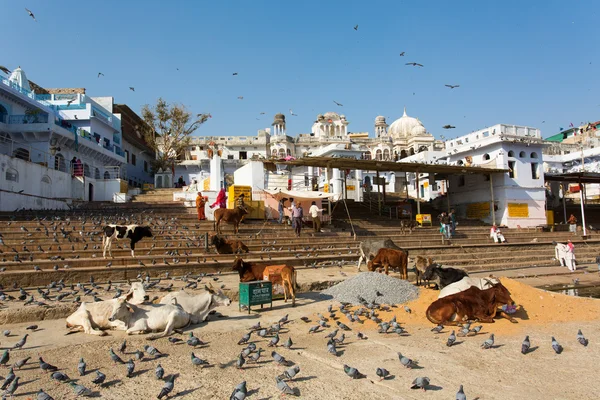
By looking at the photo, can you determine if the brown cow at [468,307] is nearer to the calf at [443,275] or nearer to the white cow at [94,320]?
the calf at [443,275]

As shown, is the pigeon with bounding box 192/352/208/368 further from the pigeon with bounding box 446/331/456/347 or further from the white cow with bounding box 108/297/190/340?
the pigeon with bounding box 446/331/456/347

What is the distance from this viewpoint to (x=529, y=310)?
8773 mm

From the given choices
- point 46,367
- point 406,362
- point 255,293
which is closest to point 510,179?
point 255,293

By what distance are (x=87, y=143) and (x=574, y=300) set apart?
36.2 m

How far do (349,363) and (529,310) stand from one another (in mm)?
5495

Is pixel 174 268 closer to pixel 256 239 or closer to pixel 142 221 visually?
pixel 256 239

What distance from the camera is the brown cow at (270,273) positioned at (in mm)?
9141

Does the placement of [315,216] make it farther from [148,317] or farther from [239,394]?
[239,394]

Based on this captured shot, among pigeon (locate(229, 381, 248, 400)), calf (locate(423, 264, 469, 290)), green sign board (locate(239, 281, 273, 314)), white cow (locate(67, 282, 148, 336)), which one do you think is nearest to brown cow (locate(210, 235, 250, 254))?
green sign board (locate(239, 281, 273, 314))

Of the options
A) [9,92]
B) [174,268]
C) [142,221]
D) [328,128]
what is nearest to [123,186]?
[9,92]

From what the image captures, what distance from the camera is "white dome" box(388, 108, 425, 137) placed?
87000mm

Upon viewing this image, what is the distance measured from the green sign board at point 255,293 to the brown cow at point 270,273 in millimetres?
629

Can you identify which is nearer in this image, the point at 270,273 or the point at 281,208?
the point at 270,273

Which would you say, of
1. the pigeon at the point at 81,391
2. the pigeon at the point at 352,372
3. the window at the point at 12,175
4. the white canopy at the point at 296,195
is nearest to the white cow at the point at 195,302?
the pigeon at the point at 81,391
